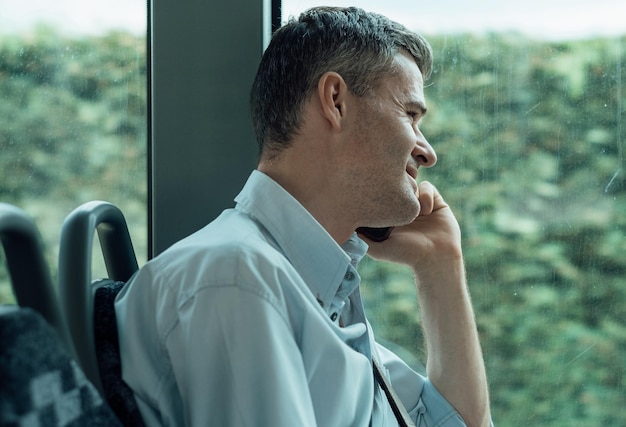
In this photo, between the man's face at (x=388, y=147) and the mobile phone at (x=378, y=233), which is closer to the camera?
the man's face at (x=388, y=147)

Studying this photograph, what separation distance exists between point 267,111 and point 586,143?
1.92 feet

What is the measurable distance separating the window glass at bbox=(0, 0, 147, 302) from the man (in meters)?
0.28

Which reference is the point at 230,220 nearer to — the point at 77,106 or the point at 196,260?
Answer: the point at 196,260

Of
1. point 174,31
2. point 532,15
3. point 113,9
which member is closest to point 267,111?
point 174,31

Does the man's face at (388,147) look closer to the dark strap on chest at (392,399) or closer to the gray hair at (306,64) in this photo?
the gray hair at (306,64)

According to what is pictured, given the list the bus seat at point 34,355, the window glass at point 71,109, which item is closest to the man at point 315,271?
the bus seat at point 34,355

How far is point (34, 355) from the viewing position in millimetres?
796

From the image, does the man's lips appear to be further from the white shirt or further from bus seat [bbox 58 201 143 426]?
bus seat [bbox 58 201 143 426]

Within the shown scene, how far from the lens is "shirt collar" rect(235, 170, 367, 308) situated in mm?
1288

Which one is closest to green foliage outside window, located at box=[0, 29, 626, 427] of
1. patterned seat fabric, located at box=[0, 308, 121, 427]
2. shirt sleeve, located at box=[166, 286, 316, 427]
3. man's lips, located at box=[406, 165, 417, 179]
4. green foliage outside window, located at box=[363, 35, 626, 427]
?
green foliage outside window, located at box=[363, 35, 626, 427]

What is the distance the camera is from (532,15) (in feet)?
4.92

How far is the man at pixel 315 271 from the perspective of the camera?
102 centimetres

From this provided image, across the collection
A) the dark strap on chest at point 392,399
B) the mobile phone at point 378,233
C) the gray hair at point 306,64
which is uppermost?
the gray hair at point 306,64

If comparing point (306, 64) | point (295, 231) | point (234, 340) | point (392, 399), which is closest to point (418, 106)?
point (306, 64)
